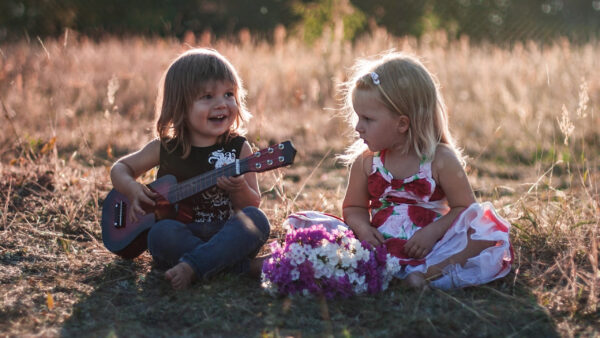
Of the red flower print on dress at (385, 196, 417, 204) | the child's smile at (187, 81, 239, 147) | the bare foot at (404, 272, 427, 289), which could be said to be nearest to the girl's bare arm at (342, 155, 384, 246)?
the red flower print on dress at (385, 196, 417, 204)

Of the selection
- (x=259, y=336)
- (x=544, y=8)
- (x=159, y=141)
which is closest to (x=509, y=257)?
(x=259, y=336)

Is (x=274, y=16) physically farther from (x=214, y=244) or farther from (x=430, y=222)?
(x=214, y=244)

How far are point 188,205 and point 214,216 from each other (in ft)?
0.48

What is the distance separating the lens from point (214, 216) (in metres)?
3.39

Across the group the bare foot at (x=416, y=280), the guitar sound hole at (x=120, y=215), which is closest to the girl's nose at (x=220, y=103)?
the guitar sound hole at (x=120, y=215)

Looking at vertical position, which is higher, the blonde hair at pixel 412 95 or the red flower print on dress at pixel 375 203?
the blonde hair at pixel 412 95

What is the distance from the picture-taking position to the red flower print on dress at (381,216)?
10.6ft

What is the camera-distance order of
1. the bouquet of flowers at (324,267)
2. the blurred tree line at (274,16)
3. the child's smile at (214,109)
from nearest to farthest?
the bouquet of flowers at (324,267) < the child's smile at (214,109) < the blurred tree line at (274,16)

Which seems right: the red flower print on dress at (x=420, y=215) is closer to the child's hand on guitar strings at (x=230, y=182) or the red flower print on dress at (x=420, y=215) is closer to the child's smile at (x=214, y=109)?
the child's hand on guitar strings at (x=230, y=182)

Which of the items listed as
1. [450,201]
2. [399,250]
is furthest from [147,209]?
[450,201]

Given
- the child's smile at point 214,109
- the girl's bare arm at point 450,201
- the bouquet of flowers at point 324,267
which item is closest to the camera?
the bouquet of flowers at point 324,267

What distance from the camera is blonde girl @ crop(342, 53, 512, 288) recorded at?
9.79 feet

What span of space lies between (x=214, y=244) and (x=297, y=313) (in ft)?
1.85

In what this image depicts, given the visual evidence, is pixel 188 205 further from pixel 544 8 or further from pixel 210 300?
pixel 544 8
